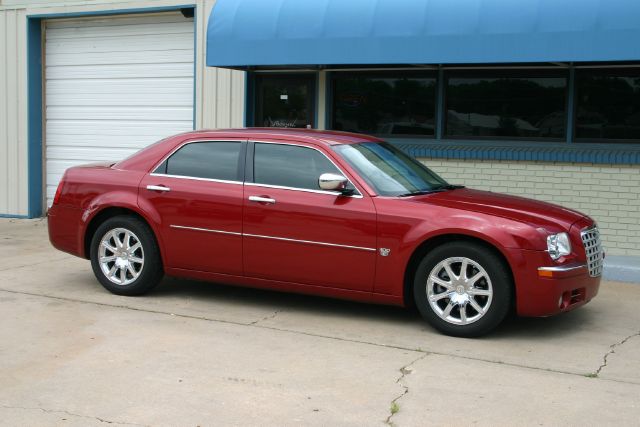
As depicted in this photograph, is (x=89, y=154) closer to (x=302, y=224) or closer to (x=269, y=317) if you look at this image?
(x=269, y=317)

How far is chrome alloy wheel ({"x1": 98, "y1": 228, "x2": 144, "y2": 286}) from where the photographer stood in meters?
7.95

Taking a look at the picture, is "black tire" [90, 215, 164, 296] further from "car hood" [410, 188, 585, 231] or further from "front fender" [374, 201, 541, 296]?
"car hood" [410, 188, 585, 231]

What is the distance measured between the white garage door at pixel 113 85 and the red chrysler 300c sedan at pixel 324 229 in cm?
532

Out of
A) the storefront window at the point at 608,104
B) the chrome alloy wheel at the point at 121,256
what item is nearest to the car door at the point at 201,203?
the chrome alloy wheel at the point at 121,256

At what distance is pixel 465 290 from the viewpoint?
6.63 m

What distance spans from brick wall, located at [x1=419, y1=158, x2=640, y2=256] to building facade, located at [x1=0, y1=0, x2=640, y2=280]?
2cm

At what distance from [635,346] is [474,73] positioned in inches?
215

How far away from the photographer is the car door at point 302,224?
6.97 metres

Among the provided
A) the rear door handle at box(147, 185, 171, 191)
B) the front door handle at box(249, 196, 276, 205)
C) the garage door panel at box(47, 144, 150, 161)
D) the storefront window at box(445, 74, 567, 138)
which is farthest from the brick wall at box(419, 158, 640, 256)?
the garage door panel at box(47, 144, 150, 161)

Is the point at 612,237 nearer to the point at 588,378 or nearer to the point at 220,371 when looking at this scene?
the point at 588,378

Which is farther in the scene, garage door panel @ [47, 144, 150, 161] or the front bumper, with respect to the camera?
garage door panel @ [47, 144, 150, 161]

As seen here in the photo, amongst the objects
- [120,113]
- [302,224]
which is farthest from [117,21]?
[302,224]

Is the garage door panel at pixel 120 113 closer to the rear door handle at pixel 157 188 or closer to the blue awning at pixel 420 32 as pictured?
the blue awning at pixel 420 32

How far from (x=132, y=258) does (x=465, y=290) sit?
320cm
